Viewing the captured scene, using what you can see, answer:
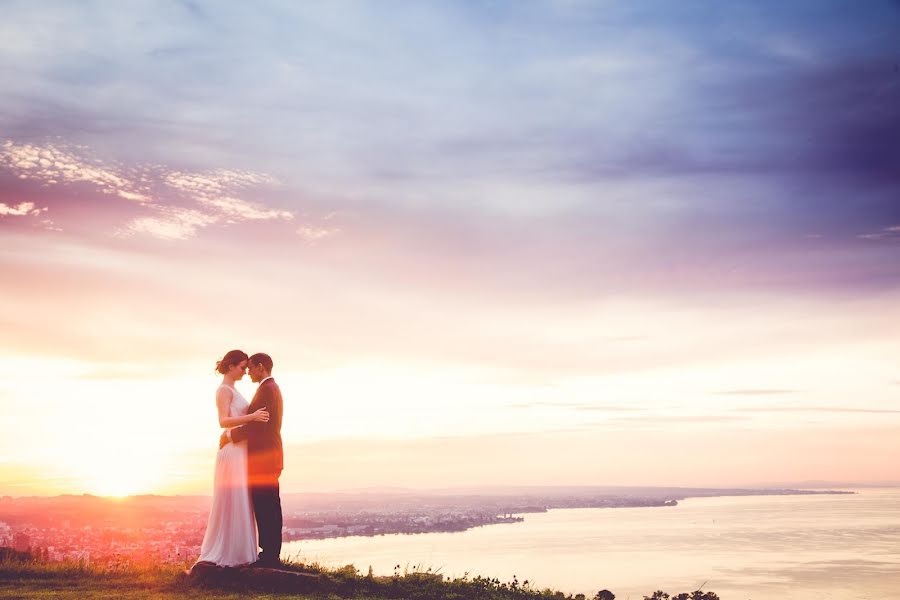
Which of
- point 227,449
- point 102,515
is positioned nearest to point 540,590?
point 227,449

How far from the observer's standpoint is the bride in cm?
1066

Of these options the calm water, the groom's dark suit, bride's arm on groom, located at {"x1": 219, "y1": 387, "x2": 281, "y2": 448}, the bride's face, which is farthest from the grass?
the bride's face

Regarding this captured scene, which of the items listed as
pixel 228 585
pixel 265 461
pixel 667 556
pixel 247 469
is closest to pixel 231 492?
pixel 247 469

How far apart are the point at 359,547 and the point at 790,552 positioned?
140 feet

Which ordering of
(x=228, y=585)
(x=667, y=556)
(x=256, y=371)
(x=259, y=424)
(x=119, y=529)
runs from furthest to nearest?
(x=667, y=556)
(x=119, y=529)
(x=256, y=371)
(x=259, y=424)
(x=228, y=585)

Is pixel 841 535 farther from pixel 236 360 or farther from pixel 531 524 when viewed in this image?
pixel 236 360

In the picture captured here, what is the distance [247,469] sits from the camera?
11.1m

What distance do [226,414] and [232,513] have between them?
153 cm

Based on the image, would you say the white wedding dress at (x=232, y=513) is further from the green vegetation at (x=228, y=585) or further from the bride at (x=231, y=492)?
the green vegetation at (x=228, y=585)

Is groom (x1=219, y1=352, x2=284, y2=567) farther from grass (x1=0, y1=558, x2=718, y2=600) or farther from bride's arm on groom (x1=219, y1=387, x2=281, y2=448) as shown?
grass (x1=0, y1=558, x2=718, y2=600)

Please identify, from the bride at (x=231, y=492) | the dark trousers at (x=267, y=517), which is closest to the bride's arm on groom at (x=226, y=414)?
the bride at (x=231, y=492)

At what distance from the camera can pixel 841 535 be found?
82.5m

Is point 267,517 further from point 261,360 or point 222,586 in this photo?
point 261,360

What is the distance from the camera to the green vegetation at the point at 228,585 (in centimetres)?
994
